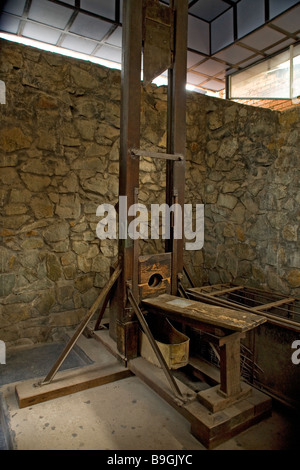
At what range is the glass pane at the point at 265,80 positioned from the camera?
4734mm

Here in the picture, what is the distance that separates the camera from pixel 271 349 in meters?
1.84

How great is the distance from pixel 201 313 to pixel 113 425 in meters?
0.67

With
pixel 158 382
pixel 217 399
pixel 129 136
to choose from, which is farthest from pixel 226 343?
pixel 129 136

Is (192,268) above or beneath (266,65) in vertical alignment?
Answer: beneath

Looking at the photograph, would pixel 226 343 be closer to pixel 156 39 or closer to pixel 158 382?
pixel 158 382

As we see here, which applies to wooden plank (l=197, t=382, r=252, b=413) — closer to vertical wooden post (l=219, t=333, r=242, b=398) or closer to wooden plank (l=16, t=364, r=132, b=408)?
vertical wooden post (l=219, t=333, r=242, b=398)

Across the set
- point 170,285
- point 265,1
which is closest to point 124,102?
point 170,285

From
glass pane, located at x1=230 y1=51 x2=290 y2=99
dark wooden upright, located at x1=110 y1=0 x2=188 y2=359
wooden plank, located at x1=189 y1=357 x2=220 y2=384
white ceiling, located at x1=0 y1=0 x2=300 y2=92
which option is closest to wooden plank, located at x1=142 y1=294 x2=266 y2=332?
dark wooden upright, located at x1=110 y1=0 x2=188 y2=359

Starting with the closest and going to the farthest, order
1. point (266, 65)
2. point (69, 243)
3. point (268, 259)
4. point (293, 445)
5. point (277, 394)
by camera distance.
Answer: point (293, 445) → point (277, 394) → point (69, 243) → point (268, 259) → point (266, 65)

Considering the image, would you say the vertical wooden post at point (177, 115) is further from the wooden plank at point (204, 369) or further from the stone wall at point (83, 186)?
the stone wall at point (83, 186)

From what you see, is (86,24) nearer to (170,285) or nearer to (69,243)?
(69,243)

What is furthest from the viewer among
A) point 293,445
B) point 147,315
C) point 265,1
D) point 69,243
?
point 265,1

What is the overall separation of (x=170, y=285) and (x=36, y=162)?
1.41 m

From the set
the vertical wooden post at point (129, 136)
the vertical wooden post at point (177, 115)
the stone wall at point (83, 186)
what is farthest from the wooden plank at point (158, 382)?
the stone wall at point (83, 186)
